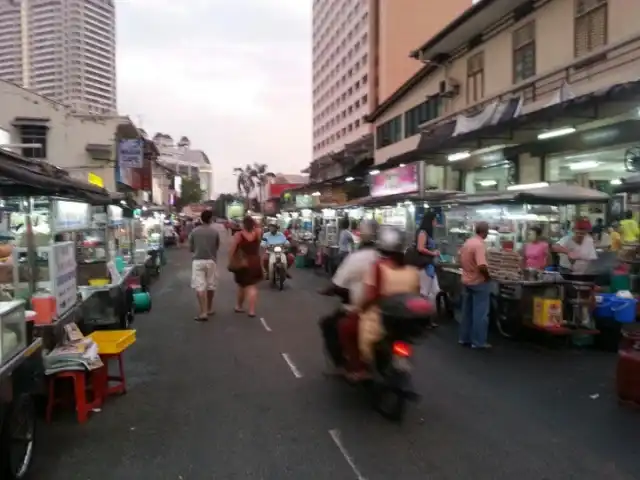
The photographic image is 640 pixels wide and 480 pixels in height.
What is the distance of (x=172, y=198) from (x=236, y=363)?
67.3 meters

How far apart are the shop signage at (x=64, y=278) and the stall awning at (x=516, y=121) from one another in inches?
337

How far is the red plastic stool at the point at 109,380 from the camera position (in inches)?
236

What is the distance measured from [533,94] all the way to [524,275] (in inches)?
327

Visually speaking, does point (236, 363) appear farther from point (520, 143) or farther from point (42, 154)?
point (42, 154)

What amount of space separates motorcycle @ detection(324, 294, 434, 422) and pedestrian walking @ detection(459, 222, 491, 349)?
123 inches

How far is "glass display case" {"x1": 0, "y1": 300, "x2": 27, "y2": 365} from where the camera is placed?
430 cm

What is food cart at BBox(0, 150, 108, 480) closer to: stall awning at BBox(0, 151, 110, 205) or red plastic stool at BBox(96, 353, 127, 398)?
stall awning at BBox(0, 151, 110, 205)

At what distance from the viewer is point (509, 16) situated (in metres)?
17.4

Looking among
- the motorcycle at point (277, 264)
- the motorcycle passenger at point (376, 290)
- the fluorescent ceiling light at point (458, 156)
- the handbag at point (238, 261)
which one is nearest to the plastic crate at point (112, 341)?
the motorcycle passenger at point (376, 290)

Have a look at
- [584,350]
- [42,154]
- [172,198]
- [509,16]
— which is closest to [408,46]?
[172,198]

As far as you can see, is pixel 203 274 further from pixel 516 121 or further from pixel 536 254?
pixel 516 121

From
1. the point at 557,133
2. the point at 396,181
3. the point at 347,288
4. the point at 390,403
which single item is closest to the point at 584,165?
the point at 557,133

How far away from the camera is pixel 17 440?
163 inches

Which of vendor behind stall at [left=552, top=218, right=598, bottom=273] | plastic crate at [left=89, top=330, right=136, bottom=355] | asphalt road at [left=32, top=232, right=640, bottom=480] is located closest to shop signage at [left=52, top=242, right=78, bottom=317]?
plastic crate at [left=89, top=330, right=136, bottom=355]
